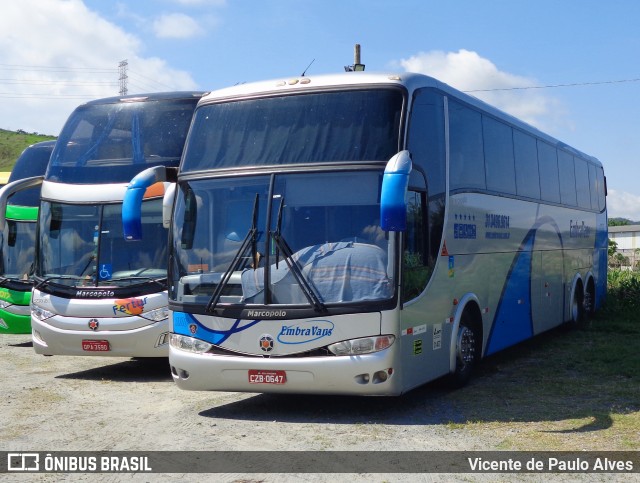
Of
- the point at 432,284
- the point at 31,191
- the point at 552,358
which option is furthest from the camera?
the point at 31,191

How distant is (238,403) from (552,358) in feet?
19.3

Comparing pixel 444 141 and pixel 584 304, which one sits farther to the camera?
pixel 584 304

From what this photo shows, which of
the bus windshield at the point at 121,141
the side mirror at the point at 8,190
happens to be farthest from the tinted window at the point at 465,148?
the side mirror at the point at 8,190

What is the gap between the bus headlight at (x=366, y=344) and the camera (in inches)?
355

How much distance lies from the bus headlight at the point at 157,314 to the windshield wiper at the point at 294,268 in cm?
360

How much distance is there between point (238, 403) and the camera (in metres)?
10.6

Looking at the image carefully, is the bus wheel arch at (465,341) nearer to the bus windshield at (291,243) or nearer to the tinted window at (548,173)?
the bus windshield at (291,243)

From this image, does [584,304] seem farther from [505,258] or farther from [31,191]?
[31,191]

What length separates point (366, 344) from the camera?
9016 mm

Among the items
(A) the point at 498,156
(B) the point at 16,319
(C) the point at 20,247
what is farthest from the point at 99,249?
(A) the point at 498,156

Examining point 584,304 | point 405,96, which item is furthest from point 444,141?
point 584,304

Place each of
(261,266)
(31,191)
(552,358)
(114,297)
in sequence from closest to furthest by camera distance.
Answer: (261,266)
(114,297)
(552,358)
(31,191)

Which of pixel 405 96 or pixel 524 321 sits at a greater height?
pixel 405 96

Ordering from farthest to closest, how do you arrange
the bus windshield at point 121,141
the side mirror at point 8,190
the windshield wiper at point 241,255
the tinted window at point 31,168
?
the tinted window at point 31,168, the side mirror at point 8,190, the bus windshield at point 121,141, the windshield wiper at point 241,255
